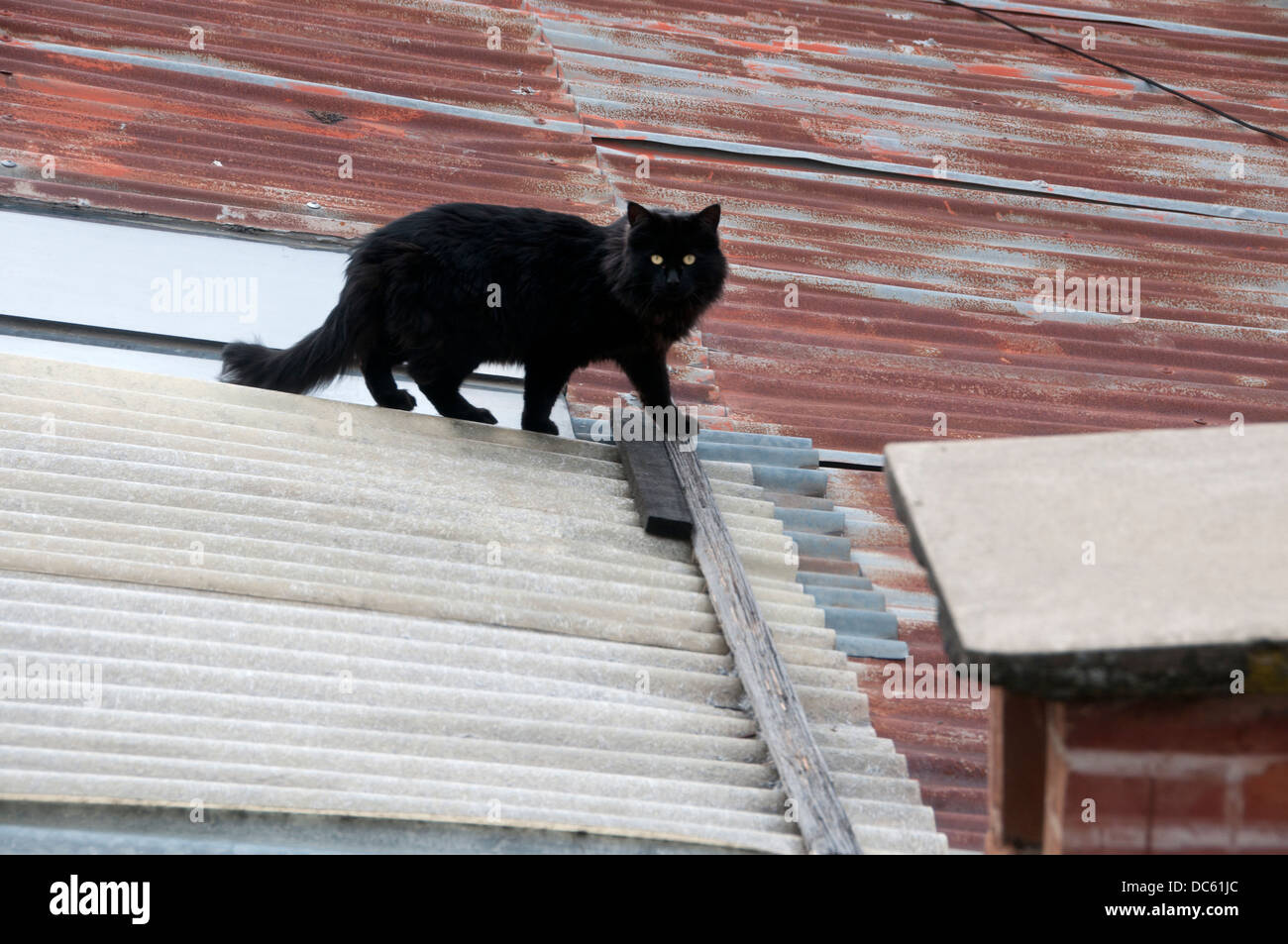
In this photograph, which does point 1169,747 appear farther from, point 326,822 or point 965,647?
point 326,822

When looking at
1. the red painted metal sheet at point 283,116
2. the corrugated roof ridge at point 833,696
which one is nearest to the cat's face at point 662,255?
the corrugated roof ridge at point 833,696

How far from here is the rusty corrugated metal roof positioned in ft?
16.8

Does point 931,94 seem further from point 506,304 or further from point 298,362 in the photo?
A: point 298,362

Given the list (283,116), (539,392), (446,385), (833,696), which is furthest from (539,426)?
(283,116)

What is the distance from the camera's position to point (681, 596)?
3465 mm

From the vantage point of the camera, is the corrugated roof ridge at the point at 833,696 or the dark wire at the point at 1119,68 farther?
the dark wire at the point at 1119,68

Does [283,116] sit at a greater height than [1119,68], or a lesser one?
lesser

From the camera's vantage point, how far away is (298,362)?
4281mm

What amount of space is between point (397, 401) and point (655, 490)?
1134 mm

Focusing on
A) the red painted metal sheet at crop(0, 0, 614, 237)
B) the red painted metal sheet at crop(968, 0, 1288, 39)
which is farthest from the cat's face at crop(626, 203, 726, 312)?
the red painted metal sheet at crop(968, 0, 1288, 39)

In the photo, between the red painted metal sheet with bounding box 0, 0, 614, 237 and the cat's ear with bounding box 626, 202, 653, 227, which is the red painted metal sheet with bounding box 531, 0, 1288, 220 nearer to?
the red painted metal sheet with bounding box 0, 0, 614, 237

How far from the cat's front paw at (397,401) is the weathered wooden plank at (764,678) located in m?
1.00

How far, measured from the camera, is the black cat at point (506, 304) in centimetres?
428

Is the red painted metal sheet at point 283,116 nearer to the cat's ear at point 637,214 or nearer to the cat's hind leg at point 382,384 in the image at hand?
the cat's hind leg at point 382,384
